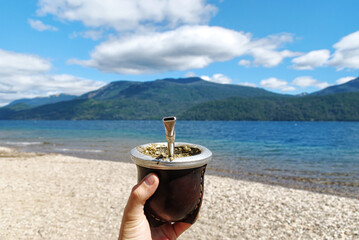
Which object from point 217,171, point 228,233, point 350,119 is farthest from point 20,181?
point 350,119

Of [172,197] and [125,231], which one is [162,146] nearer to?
[172,197]

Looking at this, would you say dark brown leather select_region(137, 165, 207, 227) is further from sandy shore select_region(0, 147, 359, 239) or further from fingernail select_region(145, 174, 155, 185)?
sandy shore select_region(0, 147, 359, 239)

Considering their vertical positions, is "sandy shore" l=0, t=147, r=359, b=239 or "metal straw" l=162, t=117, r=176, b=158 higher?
"metal straw" l=162, t=117, r=176, b=158

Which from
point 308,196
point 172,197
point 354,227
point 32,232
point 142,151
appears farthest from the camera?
point 308,196

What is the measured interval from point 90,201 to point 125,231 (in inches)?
306

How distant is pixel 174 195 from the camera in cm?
218

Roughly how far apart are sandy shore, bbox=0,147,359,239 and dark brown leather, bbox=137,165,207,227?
4992 millimetres

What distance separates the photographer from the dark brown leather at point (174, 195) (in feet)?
7.01

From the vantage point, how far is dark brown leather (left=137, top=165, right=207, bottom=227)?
84.1 inches

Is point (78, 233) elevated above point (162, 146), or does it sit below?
below

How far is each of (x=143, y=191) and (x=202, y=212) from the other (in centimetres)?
684

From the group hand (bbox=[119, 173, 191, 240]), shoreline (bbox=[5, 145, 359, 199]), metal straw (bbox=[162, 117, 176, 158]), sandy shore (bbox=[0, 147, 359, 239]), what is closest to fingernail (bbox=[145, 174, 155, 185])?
hand (bbox=[119, 173, 191, 240])

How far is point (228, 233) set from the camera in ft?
22.7

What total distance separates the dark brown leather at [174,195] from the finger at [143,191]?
0.17 ft
